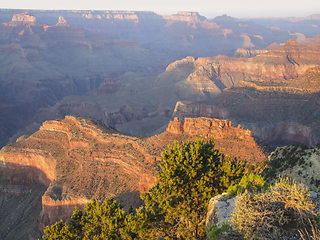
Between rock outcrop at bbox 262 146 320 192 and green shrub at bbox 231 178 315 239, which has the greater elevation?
green shrub at bbox 231 178 315 239

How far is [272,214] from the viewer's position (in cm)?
1659

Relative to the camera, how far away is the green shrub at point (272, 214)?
16.2 meters

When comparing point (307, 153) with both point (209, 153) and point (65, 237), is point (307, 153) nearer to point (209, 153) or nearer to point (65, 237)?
point (209, 153)

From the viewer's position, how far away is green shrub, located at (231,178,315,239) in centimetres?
1617

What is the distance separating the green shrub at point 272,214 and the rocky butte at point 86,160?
85.8 ft

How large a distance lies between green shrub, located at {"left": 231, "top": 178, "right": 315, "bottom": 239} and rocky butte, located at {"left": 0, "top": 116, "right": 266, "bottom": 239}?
85.8 ft

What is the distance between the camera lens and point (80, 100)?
161 m

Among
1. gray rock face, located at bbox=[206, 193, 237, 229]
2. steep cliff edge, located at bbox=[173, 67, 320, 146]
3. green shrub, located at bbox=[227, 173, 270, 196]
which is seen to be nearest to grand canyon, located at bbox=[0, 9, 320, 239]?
steep cliff edge, located at bbox=[173, 67, 320, 146]

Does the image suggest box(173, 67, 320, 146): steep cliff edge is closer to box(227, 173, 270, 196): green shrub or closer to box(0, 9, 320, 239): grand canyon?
box(0, 9, 320, 239): grand canyon

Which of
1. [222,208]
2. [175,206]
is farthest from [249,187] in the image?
[175,206]

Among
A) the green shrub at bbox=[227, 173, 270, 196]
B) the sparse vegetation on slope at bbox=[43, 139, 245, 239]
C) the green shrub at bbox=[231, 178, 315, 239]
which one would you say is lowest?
the sparse vegetation on slope at bbox=[43, 139, 245, 239]

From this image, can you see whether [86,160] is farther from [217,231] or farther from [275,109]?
[275,109]

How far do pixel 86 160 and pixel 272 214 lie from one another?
39548 millimetres

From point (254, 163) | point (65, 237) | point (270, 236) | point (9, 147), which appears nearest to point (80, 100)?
point (9, 147)
